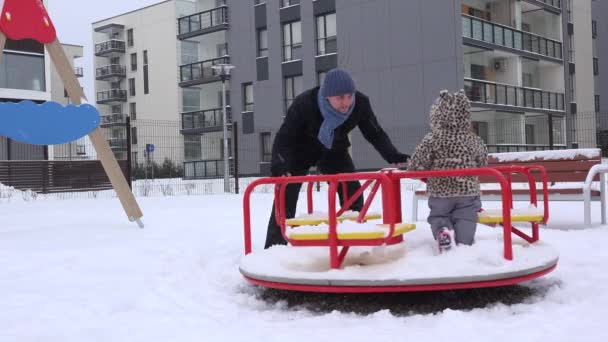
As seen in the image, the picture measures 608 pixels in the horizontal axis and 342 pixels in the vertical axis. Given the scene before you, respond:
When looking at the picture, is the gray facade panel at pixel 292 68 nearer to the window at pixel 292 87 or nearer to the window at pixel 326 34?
the window at pixel 292 87

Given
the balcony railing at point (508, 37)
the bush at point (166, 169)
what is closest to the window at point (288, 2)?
the balcony railing at point (508, 37)

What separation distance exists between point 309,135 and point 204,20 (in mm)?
32862

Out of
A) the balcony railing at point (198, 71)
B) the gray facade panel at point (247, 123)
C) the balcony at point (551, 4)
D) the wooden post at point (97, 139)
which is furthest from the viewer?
the balcony railing at point (198, 71)

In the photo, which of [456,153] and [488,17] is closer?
[456,153]

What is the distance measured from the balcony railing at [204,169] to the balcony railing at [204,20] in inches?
296

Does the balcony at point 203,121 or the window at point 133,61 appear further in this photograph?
the window at point 133,61

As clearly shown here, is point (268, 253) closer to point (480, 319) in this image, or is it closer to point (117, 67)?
point (480, 319)

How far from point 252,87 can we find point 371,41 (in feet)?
25.9

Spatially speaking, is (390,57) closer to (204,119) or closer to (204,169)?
(204,169)

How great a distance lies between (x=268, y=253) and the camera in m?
4.67

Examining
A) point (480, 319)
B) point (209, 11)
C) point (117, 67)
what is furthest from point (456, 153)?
point (117, 67)

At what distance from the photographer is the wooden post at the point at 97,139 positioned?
311 inches

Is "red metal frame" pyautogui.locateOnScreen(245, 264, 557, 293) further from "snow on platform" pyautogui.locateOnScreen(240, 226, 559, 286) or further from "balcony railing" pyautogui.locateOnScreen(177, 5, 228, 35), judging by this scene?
"balcony railing" pyautogui.locateOnScreen(177, 5, 228, 35)

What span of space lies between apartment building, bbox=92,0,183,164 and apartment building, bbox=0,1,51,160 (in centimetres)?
1637
